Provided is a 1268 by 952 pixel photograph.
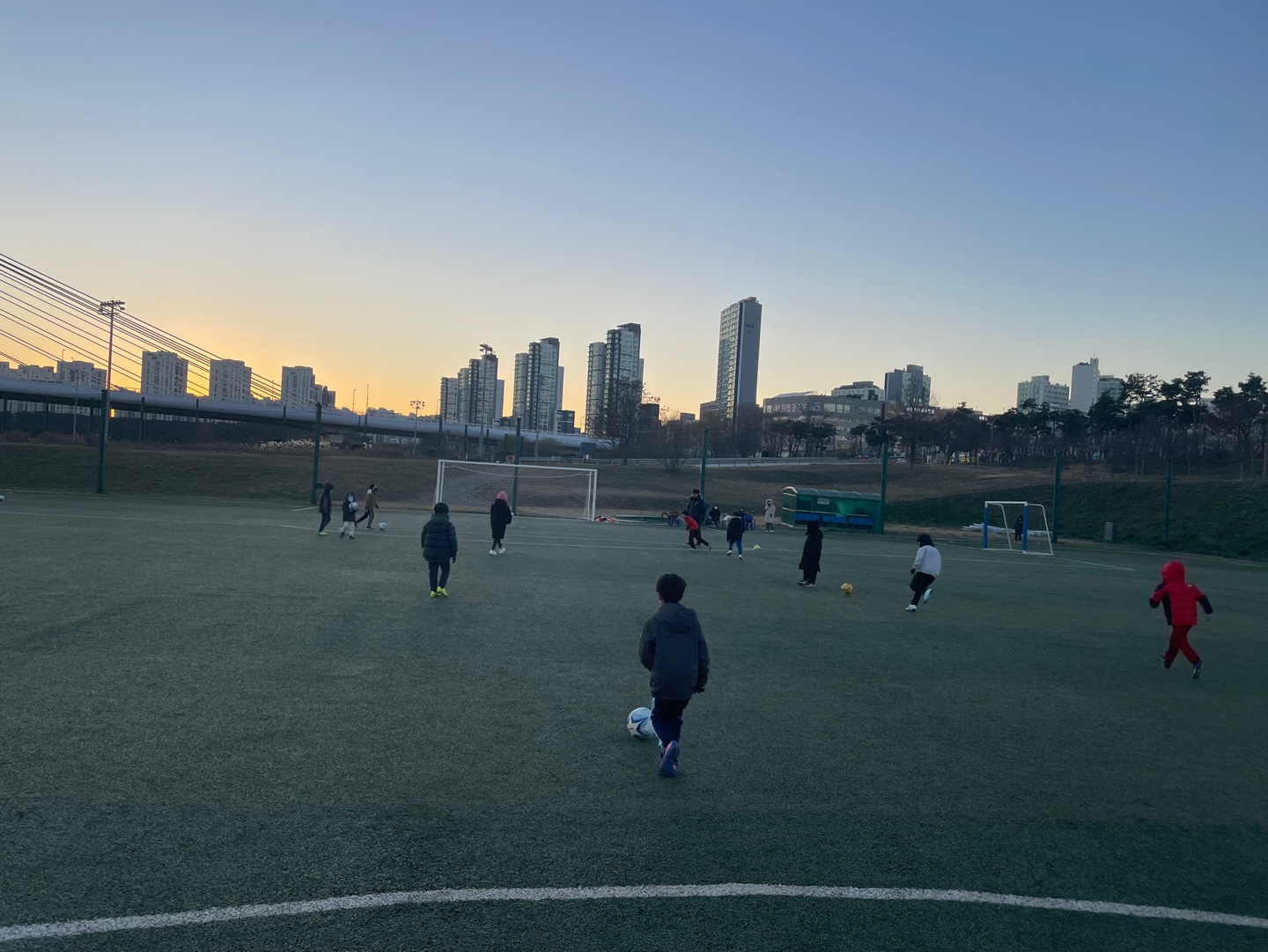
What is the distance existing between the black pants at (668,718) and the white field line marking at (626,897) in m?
1.81

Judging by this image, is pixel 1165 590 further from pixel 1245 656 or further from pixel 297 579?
pixel 297 579

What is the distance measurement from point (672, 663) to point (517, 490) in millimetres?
29973

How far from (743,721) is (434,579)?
724cm

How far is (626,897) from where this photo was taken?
14.9 ft

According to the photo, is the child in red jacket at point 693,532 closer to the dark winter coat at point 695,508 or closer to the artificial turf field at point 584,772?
the dark winter coat at point 695,508

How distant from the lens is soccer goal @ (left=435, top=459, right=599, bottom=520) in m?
36.3

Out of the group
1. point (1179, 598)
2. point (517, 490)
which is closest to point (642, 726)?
point (1179, 598)

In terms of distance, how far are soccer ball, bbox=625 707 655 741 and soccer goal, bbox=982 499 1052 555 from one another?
24.6 metres

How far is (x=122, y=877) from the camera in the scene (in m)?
4.49

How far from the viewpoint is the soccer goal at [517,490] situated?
36344 millimetres

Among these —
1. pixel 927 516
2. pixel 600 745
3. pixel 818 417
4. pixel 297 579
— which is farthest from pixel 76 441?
pixel 818 417

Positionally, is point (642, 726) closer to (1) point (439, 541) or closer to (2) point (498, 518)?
(1) point (439, 541)

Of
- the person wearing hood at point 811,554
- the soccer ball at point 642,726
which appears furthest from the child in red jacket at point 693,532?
the soccer ball at point 642,726

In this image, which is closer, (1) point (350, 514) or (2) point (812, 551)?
(2) point (812, 551)
